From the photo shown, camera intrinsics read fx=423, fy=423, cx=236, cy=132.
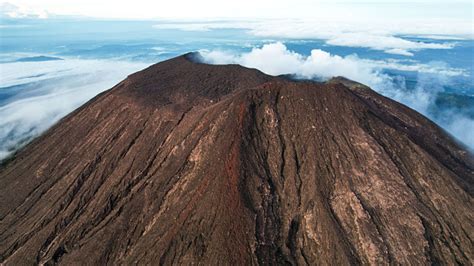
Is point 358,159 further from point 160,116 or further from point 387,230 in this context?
point 160,116

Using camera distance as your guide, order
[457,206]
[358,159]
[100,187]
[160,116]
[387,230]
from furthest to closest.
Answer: [160,116] → [100,187] → [358,159] → [457,206] → [387,230]

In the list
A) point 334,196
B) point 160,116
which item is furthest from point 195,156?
point 334,196

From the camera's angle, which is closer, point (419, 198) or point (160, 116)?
point (419, 198)

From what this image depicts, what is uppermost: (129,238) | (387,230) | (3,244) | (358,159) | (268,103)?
(268,103)

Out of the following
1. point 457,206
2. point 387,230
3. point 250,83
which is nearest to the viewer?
point 387,230

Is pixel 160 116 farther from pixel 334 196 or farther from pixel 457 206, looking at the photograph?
pixel 457 206

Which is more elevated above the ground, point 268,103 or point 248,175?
point 268,103

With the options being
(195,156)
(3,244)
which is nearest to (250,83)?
(195,156)
